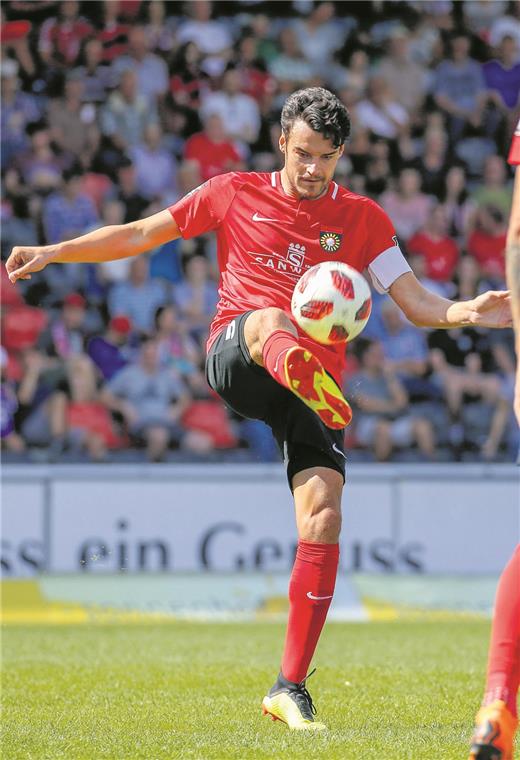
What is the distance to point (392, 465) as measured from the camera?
Answer: 43.7 ft

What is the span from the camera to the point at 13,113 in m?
16.1

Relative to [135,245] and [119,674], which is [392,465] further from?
[135,245]

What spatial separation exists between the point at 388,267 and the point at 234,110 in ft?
37.4

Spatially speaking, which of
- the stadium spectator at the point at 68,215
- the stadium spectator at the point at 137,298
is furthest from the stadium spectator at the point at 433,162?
the stadium spectator at the point at 68,215

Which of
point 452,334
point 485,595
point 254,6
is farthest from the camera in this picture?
point 254,6

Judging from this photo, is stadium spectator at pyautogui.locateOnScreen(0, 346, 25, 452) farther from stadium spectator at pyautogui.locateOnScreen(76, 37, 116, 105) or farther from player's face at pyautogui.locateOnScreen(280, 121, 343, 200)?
player's face at pyautogui.locateOnScreen(280, 121, 343, 200)

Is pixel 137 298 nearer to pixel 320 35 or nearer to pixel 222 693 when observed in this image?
pixel 320 35

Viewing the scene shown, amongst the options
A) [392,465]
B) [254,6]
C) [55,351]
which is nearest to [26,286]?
[55,351]

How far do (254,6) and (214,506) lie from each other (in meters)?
8.47

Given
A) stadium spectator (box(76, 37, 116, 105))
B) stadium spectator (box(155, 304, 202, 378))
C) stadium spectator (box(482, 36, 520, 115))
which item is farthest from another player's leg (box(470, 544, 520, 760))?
stadium spectator (box(482, 36, 520, 115))

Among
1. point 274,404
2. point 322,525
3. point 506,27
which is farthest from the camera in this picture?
point 506,27

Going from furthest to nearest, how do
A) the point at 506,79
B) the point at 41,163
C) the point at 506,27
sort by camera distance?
the point at 506,27 < the point at 506,79 < the point at 41,163

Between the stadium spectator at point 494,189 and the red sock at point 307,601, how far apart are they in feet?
39.9

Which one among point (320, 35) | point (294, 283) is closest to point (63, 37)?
point (320, 35)
